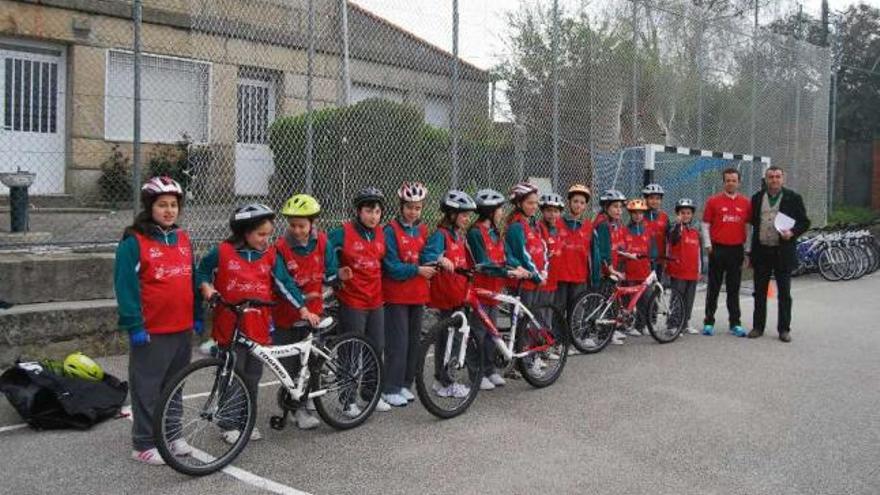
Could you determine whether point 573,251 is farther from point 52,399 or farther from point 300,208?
point 52,399

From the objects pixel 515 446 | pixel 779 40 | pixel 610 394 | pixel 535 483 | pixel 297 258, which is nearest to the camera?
pixel 535 483

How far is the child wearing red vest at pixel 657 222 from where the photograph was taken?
31.3 ft

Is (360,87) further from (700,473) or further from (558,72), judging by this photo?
(700,473)

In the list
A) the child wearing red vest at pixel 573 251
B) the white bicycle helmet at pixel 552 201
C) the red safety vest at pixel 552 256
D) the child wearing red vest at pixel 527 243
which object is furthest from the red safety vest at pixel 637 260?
the child wearing red vest at pixel 527 243

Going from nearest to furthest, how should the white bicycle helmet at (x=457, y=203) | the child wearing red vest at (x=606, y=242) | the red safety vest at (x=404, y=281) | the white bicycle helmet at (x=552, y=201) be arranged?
the red safety vest at (x=404, y=281), the white bicycle helmet at (x=457, y=203), the white bicycle helmet at (x=552, y=201), the child wearing red vest at (x=606, y=242)

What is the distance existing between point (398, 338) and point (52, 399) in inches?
97.4

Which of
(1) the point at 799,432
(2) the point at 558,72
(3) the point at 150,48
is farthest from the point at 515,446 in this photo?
(3) the point at 150,48

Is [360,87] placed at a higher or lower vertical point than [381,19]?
lower

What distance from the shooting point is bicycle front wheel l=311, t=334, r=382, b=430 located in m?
5.54

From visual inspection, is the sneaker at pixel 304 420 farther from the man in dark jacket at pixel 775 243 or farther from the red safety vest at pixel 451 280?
the man in dark jacket at pixel 775 243

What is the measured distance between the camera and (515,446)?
532 cm

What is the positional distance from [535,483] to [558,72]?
7.07m

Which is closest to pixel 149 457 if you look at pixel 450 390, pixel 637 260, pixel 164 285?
pixel 164 285

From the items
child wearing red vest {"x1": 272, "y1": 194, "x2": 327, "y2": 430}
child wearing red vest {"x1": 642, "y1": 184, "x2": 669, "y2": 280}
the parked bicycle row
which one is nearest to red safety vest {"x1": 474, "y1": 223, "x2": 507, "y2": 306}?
child wearing red vest {"x1": 272, "y1": 194, "x2": 327, "y2": 430}
